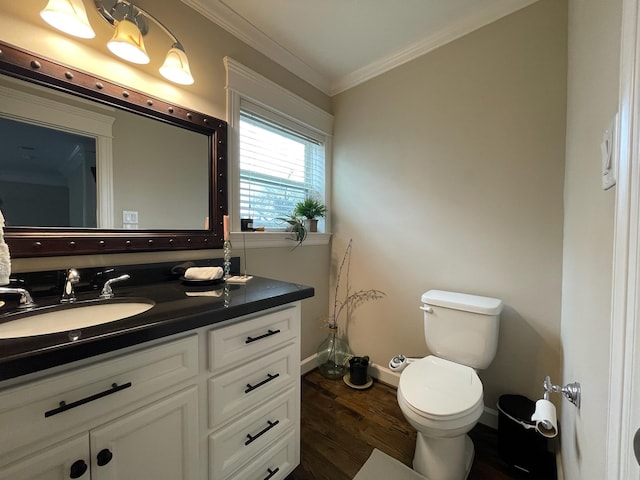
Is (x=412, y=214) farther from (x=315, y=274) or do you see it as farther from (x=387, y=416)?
(x=387, y=416)

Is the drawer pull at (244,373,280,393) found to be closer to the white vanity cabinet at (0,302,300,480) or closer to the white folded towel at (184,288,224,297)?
the white vanity cabinet at (0,302,300,480)

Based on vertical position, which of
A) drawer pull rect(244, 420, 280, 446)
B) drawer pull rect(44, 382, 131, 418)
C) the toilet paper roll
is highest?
drawer pull rect(44, 382, 131, 418)

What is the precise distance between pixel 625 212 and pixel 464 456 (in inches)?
54.6

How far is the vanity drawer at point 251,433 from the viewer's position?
0.90 meters

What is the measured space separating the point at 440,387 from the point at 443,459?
1.06 ft

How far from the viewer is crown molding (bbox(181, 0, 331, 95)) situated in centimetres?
143

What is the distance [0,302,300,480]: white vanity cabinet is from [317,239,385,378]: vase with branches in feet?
3.20

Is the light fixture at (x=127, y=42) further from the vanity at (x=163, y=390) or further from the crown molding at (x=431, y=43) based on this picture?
the crown molding at (x=431, y=43)

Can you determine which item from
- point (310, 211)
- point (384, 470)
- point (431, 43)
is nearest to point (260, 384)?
point (384, 470)

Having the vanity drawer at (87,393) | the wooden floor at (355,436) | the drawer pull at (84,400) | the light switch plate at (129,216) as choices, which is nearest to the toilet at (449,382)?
the wooden floor at (355,436)

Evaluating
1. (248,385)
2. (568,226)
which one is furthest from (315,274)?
(568,226)

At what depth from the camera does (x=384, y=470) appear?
4.14 ft

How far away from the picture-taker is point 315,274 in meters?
2.13

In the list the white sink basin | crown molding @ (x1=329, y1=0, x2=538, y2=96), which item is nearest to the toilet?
the white sink basin
